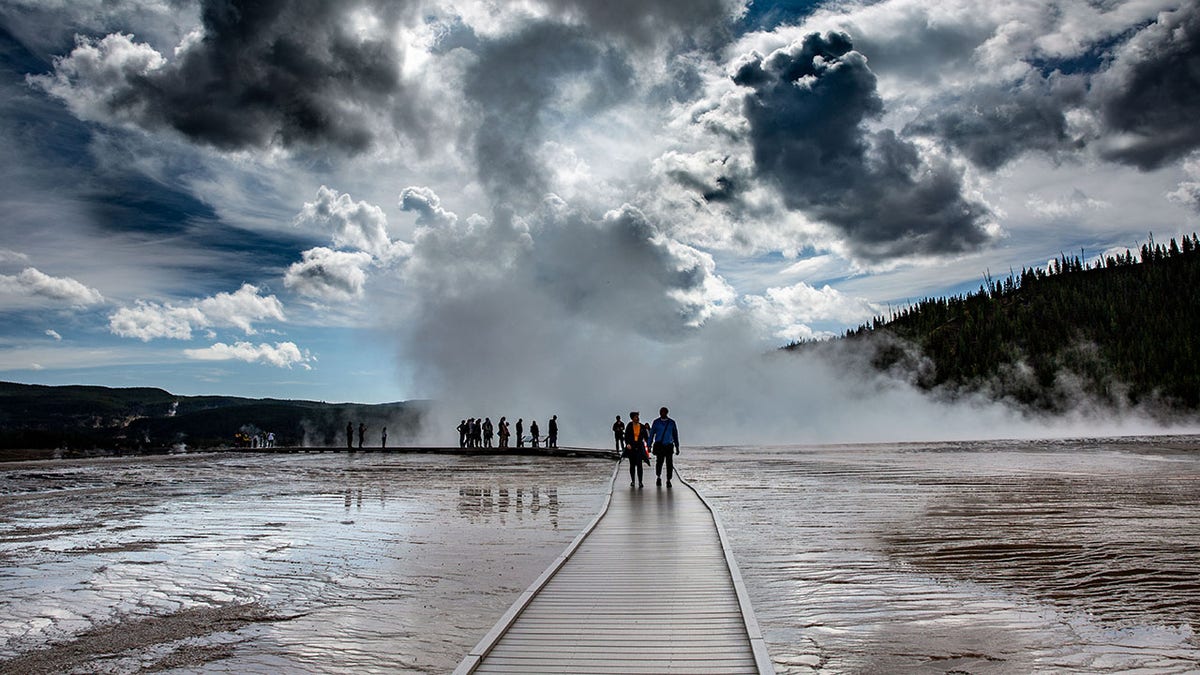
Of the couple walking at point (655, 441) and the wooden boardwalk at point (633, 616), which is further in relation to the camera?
the couple walking at point (655, 441)

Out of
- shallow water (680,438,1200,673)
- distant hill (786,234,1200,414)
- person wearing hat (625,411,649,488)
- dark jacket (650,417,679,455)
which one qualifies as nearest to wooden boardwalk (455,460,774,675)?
shallow water (680,438,1200,673)

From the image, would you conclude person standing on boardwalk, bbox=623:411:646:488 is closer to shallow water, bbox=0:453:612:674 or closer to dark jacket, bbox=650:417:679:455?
dark jacket, bbox=650:417:679:455

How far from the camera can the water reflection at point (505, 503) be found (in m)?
17.5

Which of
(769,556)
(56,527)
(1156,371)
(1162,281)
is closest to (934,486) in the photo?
(769,556)

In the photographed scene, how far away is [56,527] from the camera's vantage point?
16.6m

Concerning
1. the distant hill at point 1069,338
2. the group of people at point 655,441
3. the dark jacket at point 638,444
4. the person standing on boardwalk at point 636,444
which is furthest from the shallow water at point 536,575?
the distant hill at point 1069,338

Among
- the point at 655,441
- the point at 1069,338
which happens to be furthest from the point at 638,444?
the point at 1069,338

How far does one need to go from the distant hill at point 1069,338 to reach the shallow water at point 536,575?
12047 centimetres

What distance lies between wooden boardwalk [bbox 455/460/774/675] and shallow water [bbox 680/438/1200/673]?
1.74 ft

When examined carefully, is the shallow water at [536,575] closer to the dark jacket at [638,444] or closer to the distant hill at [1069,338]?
the dark jacket at [638,444]

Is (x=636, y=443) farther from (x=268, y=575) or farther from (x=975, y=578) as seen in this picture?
(x=975, y=578)

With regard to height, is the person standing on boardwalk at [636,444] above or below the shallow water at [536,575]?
above

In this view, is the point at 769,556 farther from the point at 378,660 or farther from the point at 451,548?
the point at 378,660

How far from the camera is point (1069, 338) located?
140 meters
